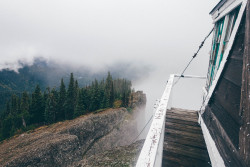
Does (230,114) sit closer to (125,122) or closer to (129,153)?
(129,153)

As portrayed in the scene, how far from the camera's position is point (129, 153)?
12.2 m

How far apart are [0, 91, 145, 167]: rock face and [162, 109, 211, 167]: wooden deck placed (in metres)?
9.19

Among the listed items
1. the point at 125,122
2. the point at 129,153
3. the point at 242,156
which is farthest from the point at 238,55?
the point at 125,122

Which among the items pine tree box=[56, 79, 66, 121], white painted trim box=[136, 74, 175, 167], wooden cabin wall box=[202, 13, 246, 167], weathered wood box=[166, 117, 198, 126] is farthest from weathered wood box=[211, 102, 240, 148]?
pine tree box=[56, 79, 66, 121]

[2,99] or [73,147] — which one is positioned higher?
[73,147]

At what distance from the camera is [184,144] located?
3648mm

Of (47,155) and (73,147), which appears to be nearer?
(47,155)

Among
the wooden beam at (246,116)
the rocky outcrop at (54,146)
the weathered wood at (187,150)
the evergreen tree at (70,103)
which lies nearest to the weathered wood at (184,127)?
the weathered wood at (187,150)

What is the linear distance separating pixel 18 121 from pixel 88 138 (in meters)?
33.2

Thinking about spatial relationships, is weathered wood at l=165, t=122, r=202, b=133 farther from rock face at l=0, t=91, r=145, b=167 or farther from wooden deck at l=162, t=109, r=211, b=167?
rock face at l=0, t=91, r=145, b=167

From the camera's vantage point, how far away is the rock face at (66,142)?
66.3 feet

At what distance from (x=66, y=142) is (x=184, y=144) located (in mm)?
26102

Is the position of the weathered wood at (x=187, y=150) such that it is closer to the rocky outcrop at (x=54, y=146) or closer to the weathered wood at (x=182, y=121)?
the weathered wood at (x=182, y=121)

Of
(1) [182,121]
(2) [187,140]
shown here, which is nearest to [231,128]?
(2) [187,140]
